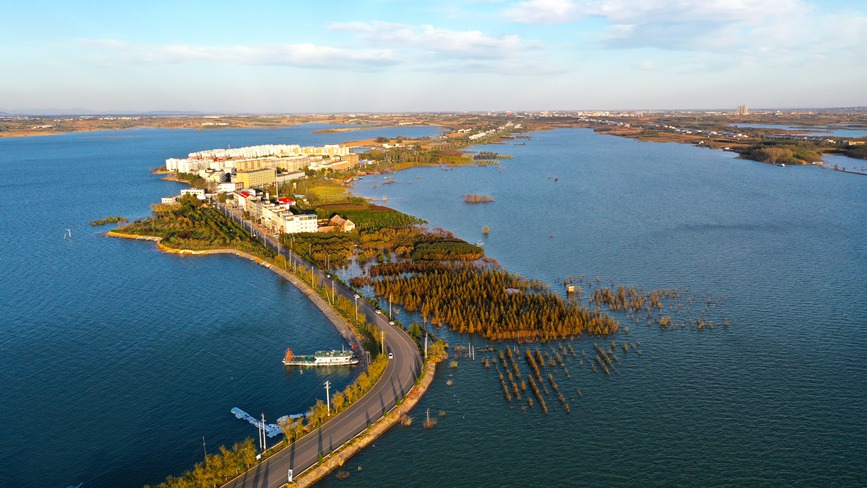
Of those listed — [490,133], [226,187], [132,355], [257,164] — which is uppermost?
[490,133]

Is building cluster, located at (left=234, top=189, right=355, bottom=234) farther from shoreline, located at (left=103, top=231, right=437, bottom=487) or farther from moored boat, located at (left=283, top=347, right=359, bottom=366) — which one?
moored boat, located at (left=283, top=347, right=359, bottom=366)

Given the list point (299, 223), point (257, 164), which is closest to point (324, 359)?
point (299, 223)

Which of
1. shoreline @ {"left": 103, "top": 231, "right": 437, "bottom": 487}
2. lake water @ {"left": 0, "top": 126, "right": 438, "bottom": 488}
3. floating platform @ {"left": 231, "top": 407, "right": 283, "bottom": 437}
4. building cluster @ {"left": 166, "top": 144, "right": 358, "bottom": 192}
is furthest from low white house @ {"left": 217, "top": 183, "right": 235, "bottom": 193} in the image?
floating platform @ {"left": 231, "top": 407, "right": 283, "bottom": 437}

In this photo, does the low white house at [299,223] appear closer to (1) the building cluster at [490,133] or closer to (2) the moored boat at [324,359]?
(2) the moored boat at [324,359]

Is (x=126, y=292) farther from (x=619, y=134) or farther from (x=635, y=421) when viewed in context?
(x=619, y=134)

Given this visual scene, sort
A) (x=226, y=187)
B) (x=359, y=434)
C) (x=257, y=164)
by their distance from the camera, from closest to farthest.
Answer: (x=359, y=434) < (x=226, y=187) < (x=257, y=164)

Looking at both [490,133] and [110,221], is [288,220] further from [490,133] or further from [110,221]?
[490,133]

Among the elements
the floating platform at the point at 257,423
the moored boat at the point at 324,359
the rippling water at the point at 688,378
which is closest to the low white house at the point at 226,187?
the rippling water at the point at 688,378
